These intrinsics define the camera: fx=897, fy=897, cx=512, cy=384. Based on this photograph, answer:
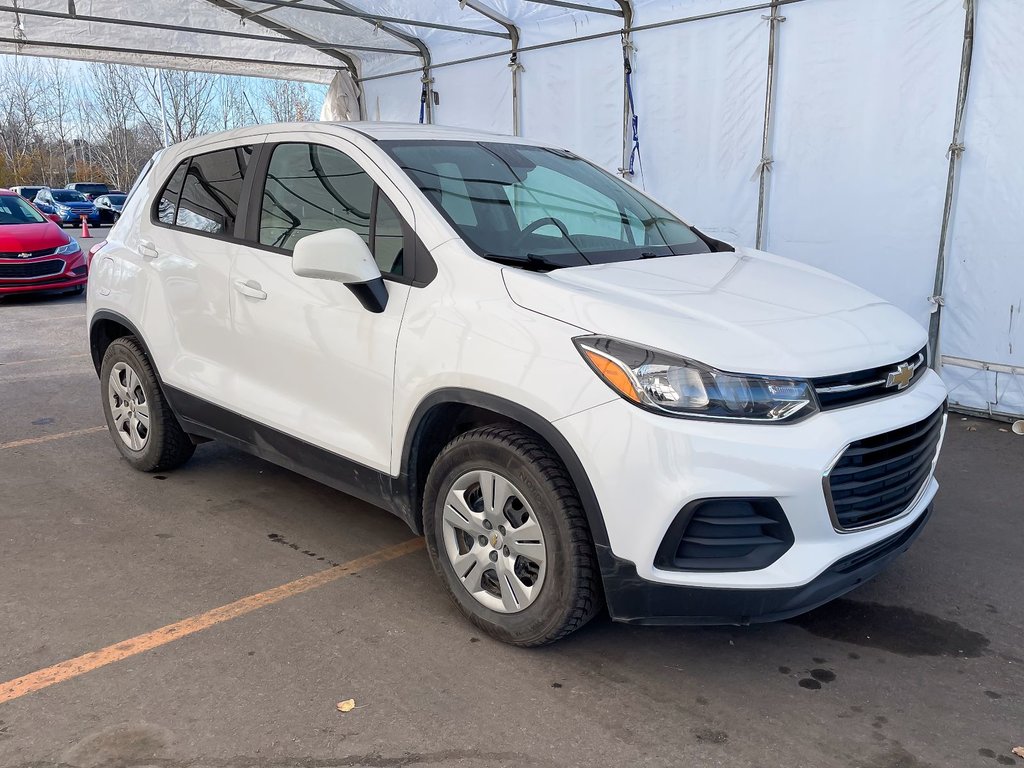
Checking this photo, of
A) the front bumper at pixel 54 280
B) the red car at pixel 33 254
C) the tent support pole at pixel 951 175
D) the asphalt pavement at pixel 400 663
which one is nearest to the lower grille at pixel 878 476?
the asphalt pavement at pixel 400 663

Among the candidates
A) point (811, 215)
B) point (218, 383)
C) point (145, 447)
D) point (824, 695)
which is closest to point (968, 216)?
point (811, 215)

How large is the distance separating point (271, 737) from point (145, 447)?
2.67m

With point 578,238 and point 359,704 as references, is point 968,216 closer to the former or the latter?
point 578,238

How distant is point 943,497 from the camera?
482 centimetres

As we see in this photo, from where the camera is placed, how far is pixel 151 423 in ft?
15.7

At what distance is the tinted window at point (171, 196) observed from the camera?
4617 mm

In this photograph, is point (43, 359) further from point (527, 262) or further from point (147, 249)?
point (527, 262)

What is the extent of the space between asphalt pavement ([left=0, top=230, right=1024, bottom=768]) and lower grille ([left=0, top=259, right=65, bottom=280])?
8.66m

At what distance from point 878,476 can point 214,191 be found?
10.7 feet

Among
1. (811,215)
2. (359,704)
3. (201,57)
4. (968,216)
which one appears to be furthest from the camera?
(201,57)

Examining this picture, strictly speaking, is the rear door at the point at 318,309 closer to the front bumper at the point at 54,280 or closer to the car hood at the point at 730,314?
the car hood at the point at 730,314

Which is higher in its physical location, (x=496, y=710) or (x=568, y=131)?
(x=568, y=131)

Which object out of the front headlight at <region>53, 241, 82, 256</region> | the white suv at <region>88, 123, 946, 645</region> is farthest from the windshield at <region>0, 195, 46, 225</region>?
the white suv at <region>88, 123, 946, 645</region>

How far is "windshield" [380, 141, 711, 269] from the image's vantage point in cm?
344
